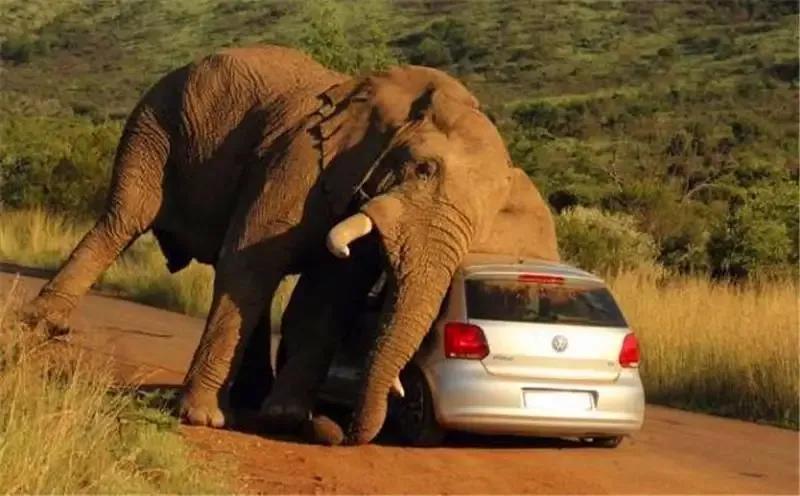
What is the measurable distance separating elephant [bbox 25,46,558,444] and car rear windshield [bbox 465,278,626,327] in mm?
269

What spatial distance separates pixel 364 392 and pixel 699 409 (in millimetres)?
5659

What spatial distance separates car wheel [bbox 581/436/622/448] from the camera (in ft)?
39.1

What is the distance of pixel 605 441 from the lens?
12.0m

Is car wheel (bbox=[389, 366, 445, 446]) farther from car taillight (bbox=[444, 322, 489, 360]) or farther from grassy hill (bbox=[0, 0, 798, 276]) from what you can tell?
grassy hill (bbox=[0, 0, 798, 276])

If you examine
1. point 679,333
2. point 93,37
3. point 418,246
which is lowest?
point 93,37

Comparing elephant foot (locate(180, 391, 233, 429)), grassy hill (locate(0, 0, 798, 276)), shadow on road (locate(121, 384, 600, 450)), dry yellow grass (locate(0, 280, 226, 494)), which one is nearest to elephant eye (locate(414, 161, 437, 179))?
shadow on road (locate(121, 384, 600, 450))

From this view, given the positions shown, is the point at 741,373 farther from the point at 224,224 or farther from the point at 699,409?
the point at 224,224

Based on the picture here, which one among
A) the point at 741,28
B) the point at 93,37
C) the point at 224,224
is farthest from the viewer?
the point at 93,37

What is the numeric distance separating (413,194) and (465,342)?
1.11 metres

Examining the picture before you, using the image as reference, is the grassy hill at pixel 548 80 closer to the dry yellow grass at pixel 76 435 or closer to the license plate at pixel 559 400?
the license plate at pixel 559 400

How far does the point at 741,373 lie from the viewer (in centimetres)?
1612

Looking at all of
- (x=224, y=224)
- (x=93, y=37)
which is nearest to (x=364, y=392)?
(x=224, y=224)

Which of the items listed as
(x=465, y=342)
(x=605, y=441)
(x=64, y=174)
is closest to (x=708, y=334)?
(x=605, y=441)

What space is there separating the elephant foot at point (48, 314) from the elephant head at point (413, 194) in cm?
249
